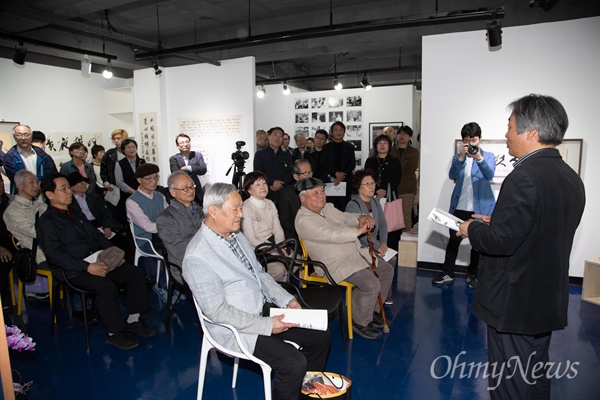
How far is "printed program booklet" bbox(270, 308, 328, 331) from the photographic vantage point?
2180 mm

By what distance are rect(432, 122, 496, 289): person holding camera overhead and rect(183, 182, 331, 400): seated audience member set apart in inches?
112

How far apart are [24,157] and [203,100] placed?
9.83 feet

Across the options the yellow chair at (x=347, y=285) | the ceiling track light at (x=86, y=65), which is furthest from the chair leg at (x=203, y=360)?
the ceiling track light at (x=86, y=65)

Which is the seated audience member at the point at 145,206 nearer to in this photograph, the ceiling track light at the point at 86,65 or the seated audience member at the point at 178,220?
the seated audience member at the point at 178,220

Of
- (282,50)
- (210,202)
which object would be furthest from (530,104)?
(282,50)

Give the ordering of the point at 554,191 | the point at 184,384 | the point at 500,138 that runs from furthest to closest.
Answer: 1. the point at 500,138
2. the point at 184,384
3. the point at 554,191

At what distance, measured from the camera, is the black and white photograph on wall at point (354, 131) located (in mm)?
9961

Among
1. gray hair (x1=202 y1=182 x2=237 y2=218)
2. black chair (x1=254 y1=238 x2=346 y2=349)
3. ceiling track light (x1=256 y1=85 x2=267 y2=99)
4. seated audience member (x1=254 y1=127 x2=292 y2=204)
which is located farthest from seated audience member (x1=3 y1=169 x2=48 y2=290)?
ceiling track light (x1=256 y1=85 x2=267 y2=99)

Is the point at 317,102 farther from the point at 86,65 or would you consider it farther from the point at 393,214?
the point at 393,214

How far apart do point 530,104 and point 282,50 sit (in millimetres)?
6979

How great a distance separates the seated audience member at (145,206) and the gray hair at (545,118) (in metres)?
3.53

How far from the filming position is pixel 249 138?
6.91 m

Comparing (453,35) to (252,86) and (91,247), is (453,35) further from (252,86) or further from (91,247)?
(91,247)

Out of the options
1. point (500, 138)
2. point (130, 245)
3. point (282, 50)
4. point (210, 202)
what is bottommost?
point (130, 245)
